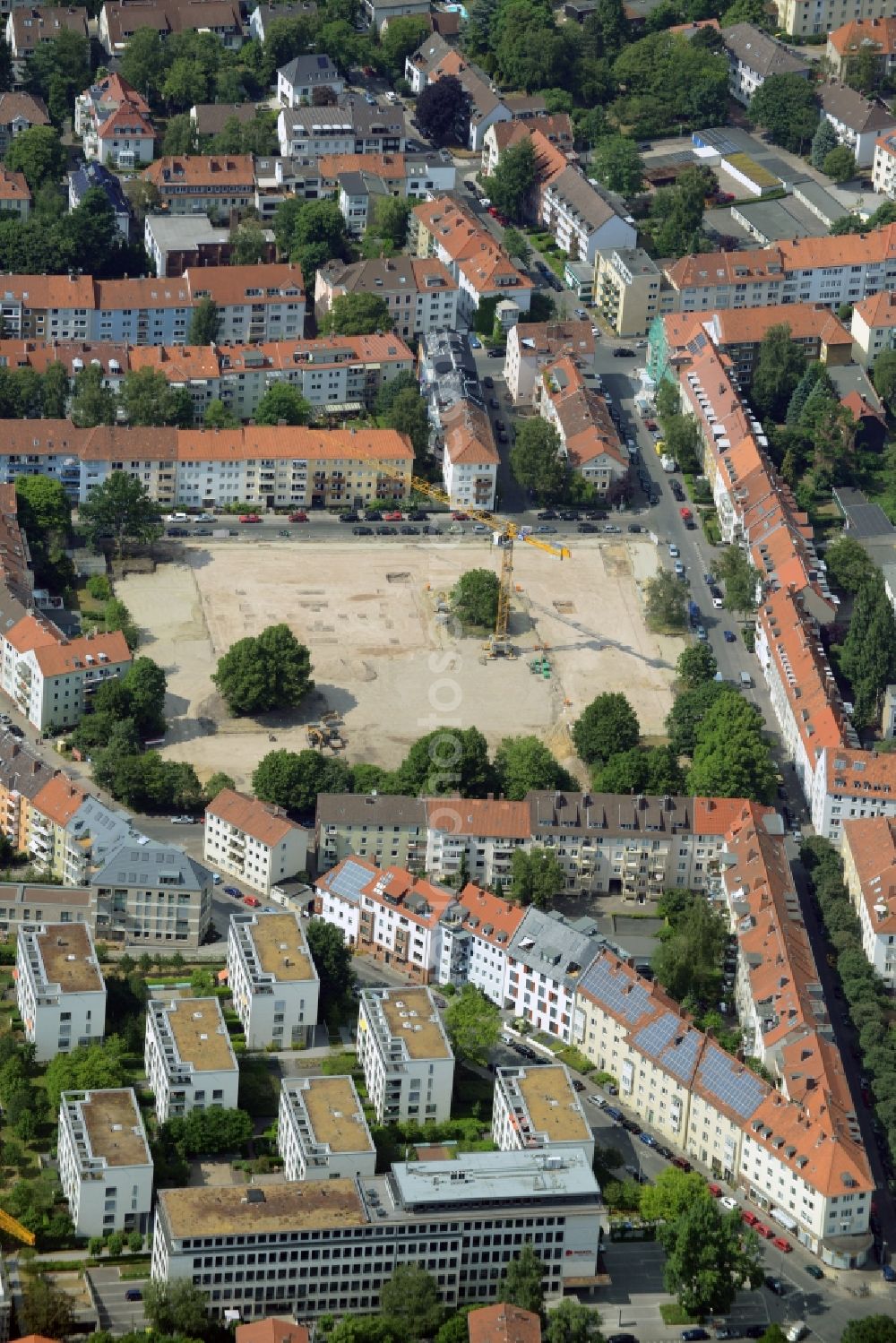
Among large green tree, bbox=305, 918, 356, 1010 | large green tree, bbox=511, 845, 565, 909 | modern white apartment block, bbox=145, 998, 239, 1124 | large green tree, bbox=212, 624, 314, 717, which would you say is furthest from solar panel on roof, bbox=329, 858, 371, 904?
large green tree, bbox=212, 624, 314, 717

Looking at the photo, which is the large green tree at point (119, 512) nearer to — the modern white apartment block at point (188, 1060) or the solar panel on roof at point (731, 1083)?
the modern white apartment block at point (188, 1060)

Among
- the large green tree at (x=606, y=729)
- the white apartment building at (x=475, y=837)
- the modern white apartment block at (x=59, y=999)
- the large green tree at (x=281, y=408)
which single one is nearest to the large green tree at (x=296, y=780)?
the white apartment building at (x=475, y=837)

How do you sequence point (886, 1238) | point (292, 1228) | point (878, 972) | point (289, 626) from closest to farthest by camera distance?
point (292, 1228) < point (886, 1238) < point (878, 972) < point (289, 626)

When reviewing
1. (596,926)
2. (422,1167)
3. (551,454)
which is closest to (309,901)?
(596,926)

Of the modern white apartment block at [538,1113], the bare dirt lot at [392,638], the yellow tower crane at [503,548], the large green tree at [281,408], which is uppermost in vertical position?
the large green tree at [281,408]

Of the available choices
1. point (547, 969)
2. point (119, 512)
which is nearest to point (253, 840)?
point (547, 969)

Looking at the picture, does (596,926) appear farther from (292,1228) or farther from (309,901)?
(292,1228)

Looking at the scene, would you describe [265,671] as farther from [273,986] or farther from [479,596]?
[273,986]
